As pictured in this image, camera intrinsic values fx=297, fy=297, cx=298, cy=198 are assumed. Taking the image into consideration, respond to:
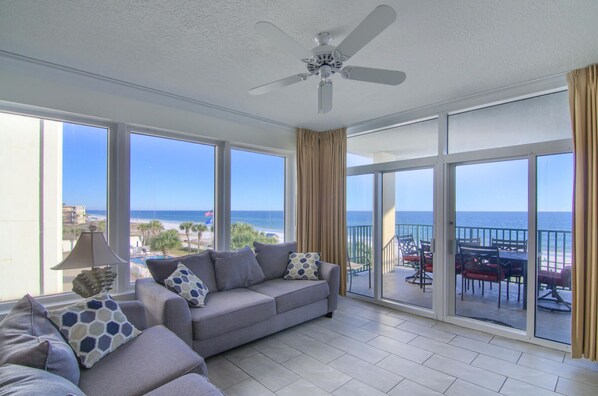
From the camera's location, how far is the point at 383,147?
4527 millimetres

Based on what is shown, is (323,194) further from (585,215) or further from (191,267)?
(585,215)

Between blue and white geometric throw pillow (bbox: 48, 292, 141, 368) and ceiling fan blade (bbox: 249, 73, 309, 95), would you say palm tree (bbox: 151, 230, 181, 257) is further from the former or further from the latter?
ceiling fan blade (bbox: 249, 73, 309, 95)

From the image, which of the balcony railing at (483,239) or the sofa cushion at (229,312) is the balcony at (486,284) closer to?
the balcony railing at (483,239)

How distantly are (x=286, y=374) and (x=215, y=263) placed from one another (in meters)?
1.48

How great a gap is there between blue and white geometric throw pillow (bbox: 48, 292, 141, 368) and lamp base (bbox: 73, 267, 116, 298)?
0.58 m

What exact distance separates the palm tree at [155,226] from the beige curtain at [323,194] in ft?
6.89

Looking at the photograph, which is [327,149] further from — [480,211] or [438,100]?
[480,211]

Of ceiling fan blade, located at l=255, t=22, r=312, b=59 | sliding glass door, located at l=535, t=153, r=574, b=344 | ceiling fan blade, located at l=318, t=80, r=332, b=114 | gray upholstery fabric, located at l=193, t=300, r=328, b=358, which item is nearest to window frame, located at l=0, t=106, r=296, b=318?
gray upholstery fabric, located at l=193, t=300, r=328, b=358

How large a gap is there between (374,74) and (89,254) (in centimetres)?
274

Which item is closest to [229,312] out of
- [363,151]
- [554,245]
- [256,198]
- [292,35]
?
[256,198]

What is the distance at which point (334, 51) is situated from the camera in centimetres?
201

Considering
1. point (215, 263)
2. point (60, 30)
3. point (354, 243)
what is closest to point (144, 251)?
point (215, 263)

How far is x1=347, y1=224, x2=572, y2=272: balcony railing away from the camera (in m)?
3.00

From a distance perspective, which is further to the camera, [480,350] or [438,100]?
[438,100]
